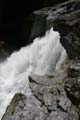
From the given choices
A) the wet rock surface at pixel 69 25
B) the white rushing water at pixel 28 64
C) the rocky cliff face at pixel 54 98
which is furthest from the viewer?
the white rushing water at pixel 28 64

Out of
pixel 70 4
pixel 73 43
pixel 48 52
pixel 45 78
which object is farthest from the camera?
pixel 48 52

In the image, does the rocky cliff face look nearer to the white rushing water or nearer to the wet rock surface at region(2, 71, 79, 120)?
the wet rock surface at region(2, 71, 79, 120)

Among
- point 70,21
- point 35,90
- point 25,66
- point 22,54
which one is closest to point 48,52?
point 25,66

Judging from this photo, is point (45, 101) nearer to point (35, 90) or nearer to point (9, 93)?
point (35, 90)

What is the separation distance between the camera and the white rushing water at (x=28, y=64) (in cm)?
2394

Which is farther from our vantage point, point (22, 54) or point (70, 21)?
point (22, 54)

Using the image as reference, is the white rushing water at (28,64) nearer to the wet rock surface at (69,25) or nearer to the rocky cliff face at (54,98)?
the wet rock surface at (69,25)

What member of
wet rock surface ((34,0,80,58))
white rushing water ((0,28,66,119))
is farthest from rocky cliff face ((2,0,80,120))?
white rushing water ((0,28,66,119))

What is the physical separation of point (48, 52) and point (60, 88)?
1071 cm

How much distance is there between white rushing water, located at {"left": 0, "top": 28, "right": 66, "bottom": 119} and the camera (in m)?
23.9

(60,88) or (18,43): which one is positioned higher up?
(60,88)

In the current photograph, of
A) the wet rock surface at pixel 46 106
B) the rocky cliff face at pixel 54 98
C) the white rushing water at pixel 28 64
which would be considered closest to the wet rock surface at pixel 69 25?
the rocky cliff face at pixel 54 98

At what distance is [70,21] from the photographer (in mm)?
20406

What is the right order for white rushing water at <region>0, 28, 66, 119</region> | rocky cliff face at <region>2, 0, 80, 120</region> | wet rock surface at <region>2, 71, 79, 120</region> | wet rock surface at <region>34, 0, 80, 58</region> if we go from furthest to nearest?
white rushing water at <region>0, 28, 66, 119</region>, wet rock surface at <region>34, 0, 80, 58</region>, rocky cliff face at <region>2, 0, 80, 120</region>, wet rock surface at <region>2, 71, 79, 120</region>
